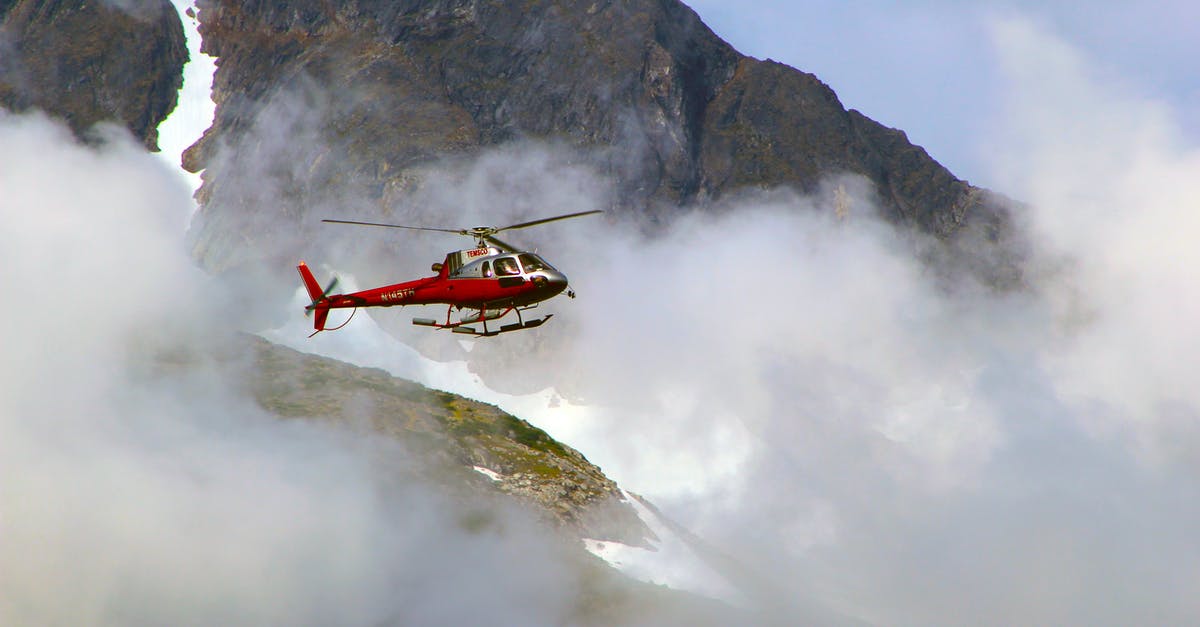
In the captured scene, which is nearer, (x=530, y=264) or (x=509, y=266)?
(x=509, y=266)

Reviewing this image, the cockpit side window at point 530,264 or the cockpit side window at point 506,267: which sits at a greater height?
the cockpit side window at point 530,264

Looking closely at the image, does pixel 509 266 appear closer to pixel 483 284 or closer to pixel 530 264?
pixel 530 264

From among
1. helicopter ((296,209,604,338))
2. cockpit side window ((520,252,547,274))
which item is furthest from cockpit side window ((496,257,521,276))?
cockpit side window ((520,252,547,274))

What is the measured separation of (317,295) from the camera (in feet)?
287

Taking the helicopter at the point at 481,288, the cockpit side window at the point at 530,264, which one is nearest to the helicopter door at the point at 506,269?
the helicopter at the point at 481,288

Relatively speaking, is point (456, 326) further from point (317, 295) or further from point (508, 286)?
point (317, 295)

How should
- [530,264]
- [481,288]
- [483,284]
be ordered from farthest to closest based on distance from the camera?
[481,288], [483,284], [530,264]

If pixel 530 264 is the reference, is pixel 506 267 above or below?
below

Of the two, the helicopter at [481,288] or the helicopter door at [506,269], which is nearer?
the helicopter at [481,288]

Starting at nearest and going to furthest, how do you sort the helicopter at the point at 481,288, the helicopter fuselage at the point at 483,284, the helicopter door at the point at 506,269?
the helicopter at the point at 481,288, the helicopter fuselage at the point at 483,284, the helicopter door at the point at 506,269

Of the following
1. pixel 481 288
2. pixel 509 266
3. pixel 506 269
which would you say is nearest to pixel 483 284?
pixel 481 288

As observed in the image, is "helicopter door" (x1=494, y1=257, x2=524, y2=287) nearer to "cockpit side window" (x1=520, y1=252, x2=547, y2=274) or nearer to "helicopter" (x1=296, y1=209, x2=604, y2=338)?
"helicopter" (x1=296, y1=209, x2=604, y2=338)

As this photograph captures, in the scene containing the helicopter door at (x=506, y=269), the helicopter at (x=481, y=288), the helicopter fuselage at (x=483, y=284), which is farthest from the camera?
the helicopter door at (x=506, y=269)

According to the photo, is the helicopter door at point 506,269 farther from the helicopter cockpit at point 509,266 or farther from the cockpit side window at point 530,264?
the cockpit side window at point 530,264
